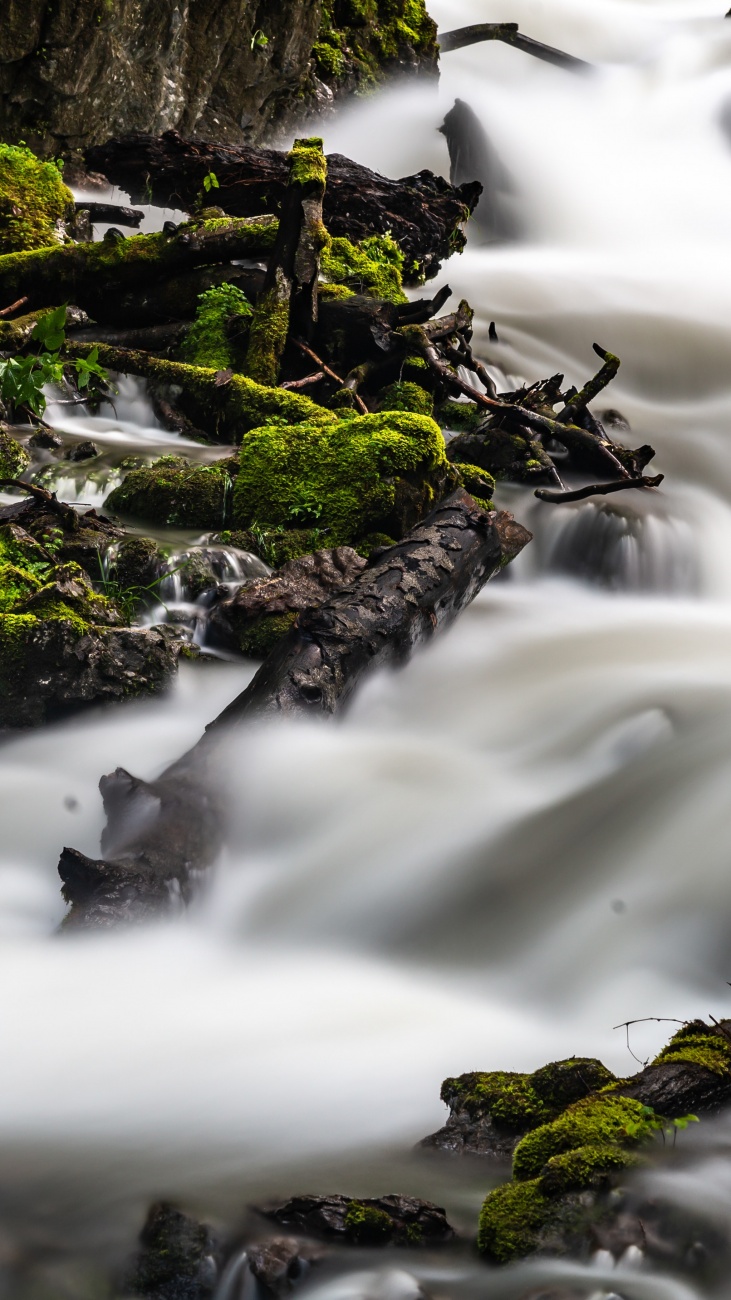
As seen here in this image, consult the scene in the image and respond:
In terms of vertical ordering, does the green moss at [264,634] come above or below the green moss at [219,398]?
below

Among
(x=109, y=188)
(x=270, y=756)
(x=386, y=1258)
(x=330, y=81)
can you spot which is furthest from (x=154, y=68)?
(x=386, y=1258)

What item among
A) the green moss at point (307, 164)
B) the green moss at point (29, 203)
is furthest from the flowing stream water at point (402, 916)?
the green moss at point (29, 203)

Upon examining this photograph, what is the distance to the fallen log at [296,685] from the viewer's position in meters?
3.32

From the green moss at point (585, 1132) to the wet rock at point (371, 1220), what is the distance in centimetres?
18

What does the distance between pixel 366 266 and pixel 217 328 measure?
1984mm

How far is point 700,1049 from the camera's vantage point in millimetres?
2322

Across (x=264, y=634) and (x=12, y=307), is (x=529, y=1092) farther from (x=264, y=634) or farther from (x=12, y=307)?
(x=12, y=307)

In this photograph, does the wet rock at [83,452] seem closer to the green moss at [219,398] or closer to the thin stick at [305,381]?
the green moss at [219,398]

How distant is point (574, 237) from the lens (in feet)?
53.9

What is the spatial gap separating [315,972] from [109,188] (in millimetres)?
12305

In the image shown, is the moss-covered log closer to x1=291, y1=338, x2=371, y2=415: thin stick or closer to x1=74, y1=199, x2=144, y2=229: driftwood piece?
x1=291, y1=338, x2=371, y2=415: thin stick

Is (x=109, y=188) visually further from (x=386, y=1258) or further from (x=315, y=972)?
(x=386, y=1258)

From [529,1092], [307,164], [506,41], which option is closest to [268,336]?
[307,164]

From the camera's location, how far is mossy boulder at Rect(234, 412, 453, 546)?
6.34 metres
